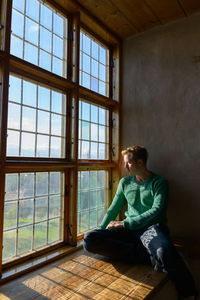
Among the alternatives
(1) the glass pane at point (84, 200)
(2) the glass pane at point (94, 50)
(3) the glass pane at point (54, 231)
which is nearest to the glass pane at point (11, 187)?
(3) the glass pane at point (54, 231)

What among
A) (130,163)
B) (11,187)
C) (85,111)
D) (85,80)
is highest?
(85,80)

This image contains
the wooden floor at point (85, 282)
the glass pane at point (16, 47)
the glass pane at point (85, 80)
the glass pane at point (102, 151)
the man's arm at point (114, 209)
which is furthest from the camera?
the glass pane at point (102, 151)

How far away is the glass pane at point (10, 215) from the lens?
1.82 m

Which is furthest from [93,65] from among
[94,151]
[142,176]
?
[142,176]

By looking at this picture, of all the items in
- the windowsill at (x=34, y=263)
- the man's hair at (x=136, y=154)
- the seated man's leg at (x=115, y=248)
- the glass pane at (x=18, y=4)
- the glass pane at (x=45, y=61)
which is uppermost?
the glass pane at (x=18, y=4)

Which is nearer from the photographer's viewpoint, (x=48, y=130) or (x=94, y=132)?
(x=48, y=130)

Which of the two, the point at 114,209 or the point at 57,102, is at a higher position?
the point at 57,102

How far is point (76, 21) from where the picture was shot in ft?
8.07

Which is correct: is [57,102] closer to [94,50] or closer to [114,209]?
[94,50]

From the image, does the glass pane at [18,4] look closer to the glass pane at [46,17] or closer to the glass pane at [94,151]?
the glass pane at [46,17]

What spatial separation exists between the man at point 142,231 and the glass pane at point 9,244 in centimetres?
61

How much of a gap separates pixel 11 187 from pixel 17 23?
1393mm

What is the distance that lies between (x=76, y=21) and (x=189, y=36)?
133 centimetres

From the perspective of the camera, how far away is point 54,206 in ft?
7.38
